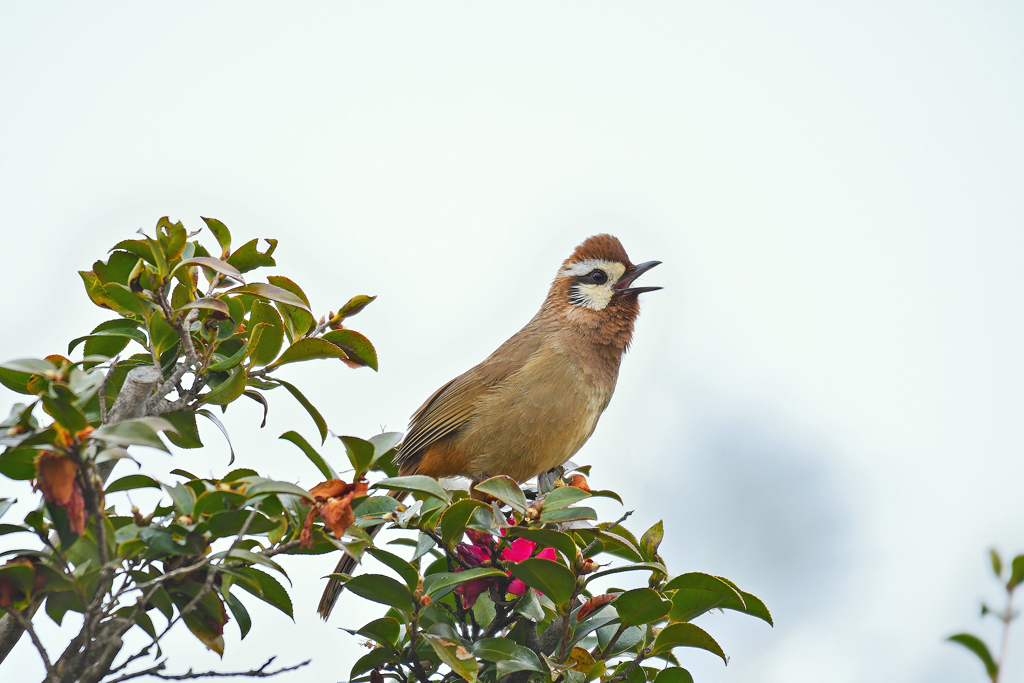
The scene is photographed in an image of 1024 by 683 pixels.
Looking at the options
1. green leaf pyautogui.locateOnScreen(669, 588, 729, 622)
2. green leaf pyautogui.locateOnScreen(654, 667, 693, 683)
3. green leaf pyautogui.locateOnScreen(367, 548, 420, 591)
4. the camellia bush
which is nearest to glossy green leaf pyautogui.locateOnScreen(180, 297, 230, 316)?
the camellia bush

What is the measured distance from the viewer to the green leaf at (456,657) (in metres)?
1.79

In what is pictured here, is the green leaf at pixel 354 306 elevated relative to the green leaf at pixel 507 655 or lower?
elevated

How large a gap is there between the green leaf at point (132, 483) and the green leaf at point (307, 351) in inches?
14.3

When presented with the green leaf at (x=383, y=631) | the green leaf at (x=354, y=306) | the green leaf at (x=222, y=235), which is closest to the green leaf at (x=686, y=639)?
the green leaf at (x=383, y=631)

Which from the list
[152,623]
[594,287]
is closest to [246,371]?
[152,623]

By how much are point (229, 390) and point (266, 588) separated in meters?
0.43

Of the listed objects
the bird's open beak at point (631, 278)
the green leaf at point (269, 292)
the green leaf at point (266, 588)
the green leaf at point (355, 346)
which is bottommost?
the green leaf at point (266, 588)

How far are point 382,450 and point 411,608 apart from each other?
14.2 inches

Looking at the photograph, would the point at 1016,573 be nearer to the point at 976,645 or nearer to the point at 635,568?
the point at 976,645

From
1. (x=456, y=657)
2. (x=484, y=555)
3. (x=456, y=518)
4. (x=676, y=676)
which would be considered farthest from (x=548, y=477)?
(x=456, y=657)

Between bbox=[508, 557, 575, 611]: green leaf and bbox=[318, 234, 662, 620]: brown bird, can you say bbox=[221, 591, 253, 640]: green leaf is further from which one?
bbox=[318, 234, 662, 620]: brown bird

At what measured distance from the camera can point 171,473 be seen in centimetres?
197

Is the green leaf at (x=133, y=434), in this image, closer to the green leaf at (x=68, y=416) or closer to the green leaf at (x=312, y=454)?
the green leaf at (x=68, y=416)

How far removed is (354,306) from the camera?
2.02 meters
